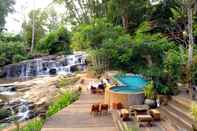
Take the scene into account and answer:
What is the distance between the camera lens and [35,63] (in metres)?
20.0

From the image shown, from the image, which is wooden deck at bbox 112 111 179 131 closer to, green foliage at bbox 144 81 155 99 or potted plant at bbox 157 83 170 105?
potted plant at bbox 157 83 170 105

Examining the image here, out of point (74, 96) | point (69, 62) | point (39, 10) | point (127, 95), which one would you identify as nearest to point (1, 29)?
point (39, 10)

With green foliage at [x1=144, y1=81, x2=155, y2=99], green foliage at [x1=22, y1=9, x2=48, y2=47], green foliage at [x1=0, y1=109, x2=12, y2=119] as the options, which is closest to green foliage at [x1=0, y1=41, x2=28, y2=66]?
green foliage at [x1=22, y1=9, x2=48, y2=47]

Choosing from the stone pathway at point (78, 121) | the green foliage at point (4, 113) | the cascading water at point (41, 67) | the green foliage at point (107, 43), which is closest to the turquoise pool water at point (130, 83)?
the stone pathway at point (78, 121)

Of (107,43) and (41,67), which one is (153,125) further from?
(41,67)

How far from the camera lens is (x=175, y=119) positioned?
5.71 m

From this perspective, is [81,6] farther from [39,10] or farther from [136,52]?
[39,10]

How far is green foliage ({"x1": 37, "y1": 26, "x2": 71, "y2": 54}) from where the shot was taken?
23422 millimetres

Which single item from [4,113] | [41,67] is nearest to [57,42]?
[41,67]

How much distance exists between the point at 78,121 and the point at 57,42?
17.8m

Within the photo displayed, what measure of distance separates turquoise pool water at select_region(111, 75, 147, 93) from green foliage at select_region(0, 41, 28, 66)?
42.3ft

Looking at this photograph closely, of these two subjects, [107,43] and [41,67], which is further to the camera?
[41,67]

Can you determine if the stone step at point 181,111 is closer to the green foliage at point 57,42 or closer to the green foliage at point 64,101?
the green foliage at point 64,101

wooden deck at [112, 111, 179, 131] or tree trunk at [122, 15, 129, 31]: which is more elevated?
tree trunk at [122, 15, 129, 31]
